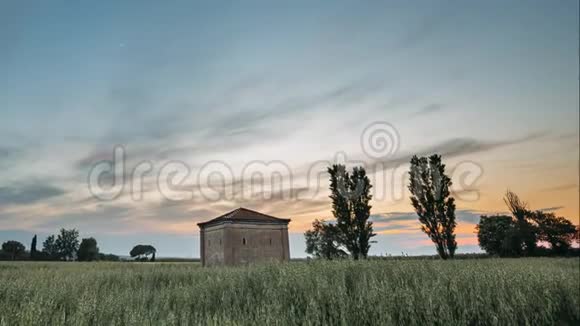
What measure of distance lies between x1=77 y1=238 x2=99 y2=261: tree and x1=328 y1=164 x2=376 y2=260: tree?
6539 centimetres

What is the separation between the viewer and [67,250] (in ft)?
280

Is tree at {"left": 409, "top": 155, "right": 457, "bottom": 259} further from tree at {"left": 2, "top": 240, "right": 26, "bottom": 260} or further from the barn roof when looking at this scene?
tree at {"left": 2, "top": 240, "right": 26, "bottom": 260}

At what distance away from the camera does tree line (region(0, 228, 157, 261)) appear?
7038 centimetres

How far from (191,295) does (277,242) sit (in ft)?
94.4

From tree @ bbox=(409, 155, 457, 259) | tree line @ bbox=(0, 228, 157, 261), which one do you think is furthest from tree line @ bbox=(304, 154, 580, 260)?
tree line @ bbox=(0, 228, 157, 261)

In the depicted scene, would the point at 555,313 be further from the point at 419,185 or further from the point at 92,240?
the point at 92,240

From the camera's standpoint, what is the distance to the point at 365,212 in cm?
3036

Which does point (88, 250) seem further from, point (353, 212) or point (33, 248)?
point (353, 212)

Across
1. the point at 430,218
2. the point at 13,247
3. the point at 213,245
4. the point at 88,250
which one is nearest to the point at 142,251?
the point at 88,250

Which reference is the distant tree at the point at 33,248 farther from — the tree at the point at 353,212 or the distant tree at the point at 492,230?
the distant tree at the point at 492,230

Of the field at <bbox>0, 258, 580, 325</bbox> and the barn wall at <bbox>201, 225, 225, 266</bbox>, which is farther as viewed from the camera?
the barn wall at <bbox>201, 225, 225, 266</bbox>

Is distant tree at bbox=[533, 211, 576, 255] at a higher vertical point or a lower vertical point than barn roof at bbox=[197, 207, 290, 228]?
lower

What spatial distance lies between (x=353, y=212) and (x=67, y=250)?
280ft

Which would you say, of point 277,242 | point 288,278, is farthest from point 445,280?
point 277,242
